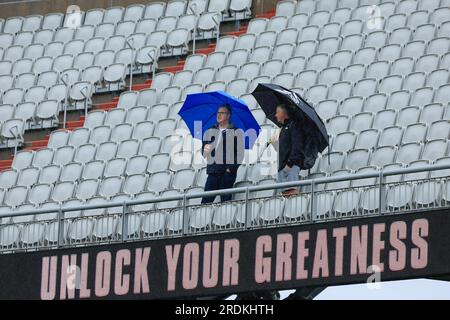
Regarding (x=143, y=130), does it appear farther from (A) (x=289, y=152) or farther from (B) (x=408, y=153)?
(B) (x=408, y=153)

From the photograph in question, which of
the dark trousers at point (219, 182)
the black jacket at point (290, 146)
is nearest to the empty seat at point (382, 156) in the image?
the black jacket at point (290, 146)

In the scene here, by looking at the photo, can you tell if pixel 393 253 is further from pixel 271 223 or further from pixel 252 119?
pixel 252 119

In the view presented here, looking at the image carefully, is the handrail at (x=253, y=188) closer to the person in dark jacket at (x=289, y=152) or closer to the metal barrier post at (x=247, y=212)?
the metal barrier post at (x=247, y=212)

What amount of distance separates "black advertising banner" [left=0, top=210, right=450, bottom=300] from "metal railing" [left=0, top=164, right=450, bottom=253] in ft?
0.45

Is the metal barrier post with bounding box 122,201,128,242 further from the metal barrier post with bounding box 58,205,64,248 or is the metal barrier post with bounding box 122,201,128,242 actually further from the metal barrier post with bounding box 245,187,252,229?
the metal barrier post with bounding box 245,187,252,229

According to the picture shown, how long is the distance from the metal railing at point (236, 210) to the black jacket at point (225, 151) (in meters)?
0.39

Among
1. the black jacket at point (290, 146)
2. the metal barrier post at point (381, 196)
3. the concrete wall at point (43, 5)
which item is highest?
the concrete wall at point (43, 5)

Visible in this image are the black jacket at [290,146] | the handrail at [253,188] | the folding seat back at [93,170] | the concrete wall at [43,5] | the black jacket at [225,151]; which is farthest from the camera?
the concrete wall at [43,5]

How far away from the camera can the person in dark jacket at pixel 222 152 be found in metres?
21.5

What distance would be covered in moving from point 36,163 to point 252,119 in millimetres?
5062

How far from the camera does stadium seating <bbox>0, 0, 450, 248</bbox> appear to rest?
21391mm

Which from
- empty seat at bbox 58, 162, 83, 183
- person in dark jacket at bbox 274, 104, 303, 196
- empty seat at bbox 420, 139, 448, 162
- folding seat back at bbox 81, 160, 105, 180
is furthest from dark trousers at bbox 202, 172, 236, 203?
empty seat at bbox 58, 162, 83, 183

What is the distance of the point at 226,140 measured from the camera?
21469 mm
